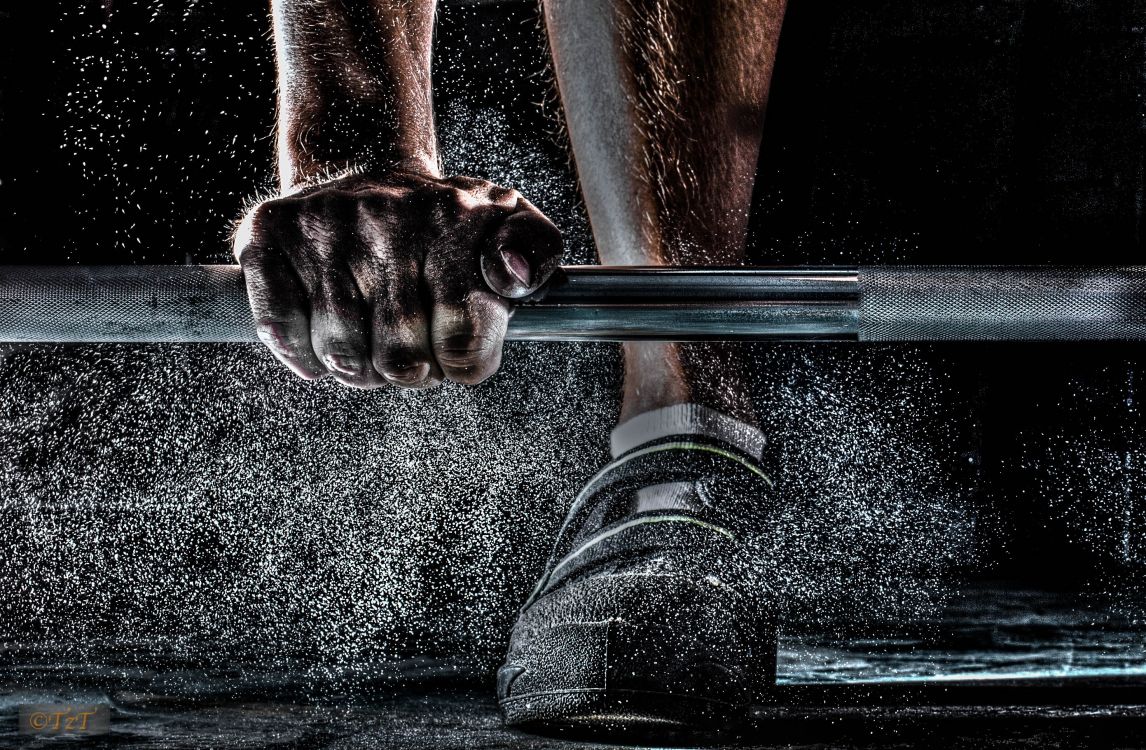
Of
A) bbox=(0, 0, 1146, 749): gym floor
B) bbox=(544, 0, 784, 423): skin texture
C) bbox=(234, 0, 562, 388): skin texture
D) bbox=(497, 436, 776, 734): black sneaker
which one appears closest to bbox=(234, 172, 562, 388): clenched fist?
bbox=(234, 0, 562, 388): skin texture

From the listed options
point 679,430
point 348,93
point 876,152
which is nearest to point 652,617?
point 679,430

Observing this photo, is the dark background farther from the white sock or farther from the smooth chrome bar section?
the smooth chrome bar section

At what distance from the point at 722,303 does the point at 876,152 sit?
2.23ft

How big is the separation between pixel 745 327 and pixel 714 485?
0.70 feet

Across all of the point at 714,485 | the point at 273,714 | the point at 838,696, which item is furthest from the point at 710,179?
the point at 273,714

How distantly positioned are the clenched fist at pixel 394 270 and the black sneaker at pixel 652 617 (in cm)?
19

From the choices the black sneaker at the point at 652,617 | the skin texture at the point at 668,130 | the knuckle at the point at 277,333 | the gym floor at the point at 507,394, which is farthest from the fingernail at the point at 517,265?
the gym floor at the point at 507,394

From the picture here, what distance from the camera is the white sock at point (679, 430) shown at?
25.4 inches

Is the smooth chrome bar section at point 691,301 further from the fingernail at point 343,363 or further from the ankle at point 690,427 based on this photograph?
the ankle at point 690,427

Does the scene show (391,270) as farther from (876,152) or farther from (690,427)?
(876,152)

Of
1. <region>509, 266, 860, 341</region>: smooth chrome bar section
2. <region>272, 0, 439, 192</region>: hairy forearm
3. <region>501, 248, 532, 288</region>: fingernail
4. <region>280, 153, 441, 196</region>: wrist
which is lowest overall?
<region>509, 266, 860, 341</region>: smooth chrome bar section

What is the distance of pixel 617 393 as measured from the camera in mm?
1048

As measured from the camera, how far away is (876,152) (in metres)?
1.05

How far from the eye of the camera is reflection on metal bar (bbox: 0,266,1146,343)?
45cm
